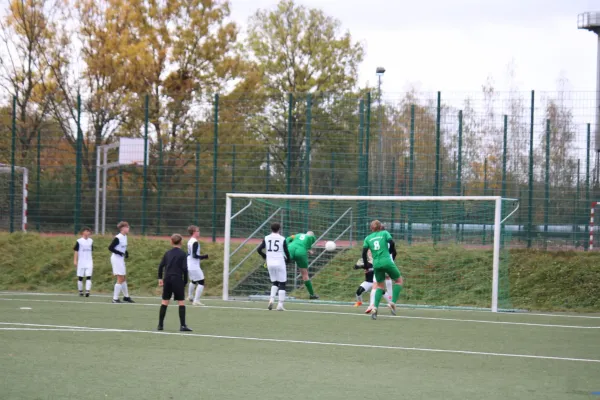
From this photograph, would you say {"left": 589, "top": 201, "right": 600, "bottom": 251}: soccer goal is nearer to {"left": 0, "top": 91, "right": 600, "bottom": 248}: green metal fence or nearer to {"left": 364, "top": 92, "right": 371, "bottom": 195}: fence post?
{"left": 0, "top": 91, "right": 600, "bottom": 248}: green metal fence

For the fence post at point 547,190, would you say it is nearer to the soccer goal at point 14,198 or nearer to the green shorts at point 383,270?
the green shorts at point 383,270

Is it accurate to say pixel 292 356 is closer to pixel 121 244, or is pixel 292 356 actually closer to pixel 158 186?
pixel 121 244

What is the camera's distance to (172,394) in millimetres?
7523

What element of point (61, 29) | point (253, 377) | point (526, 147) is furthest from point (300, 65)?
point (253, 377)

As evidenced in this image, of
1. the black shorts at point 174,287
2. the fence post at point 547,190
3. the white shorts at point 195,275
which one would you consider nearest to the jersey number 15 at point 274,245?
the white shorts at point 195,275

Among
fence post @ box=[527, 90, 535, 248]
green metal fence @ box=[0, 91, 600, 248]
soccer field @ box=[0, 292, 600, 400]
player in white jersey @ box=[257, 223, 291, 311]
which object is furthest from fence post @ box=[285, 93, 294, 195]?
soccer field @ box=[0, 292, 600, 400]

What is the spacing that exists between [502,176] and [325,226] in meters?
4.83

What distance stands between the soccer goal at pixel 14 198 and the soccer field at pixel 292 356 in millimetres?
10114

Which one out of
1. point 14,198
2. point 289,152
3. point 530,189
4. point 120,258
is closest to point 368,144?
point 289,152

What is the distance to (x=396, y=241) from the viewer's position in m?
21.0

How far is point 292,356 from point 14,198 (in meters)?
17.8

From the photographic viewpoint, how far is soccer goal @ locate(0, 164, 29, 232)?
25484 mm

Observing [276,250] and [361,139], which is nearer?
[276,250]

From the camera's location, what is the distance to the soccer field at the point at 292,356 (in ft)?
25.9
